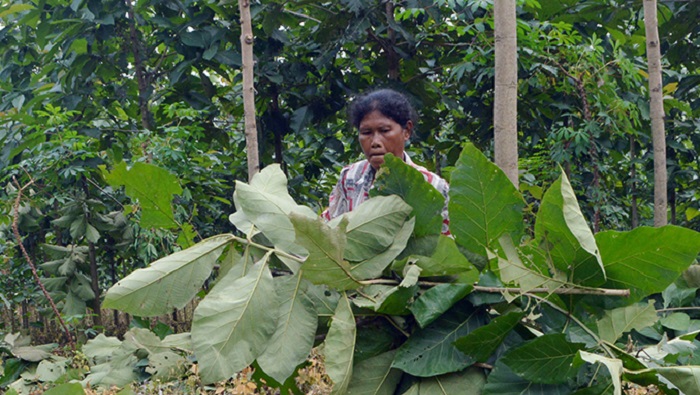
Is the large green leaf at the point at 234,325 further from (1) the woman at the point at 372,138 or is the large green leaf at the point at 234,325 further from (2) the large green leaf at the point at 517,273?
(1) the woman at the point at 372,138

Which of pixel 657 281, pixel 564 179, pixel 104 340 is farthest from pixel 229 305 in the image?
pixel 104 340

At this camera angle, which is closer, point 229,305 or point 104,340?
point 229,305

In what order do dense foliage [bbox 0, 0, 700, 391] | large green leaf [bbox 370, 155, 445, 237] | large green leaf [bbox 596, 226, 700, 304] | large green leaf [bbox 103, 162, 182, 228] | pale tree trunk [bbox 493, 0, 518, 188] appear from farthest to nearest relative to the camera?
dense foliage [bbox 0, 0, 700, 391] < pale tree trunk [bbox 493, 0, 518, 188] < large green leaf [bbox 103, 162, 182, 228] < large green leaf [bbox 370, 155, 445, 237] < large green leaf [bbox 596, 226, 700, 304]

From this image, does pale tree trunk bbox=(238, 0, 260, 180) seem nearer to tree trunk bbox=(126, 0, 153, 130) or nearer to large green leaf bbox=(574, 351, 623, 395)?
tree trunk bbox=(126, 0, 153, 130)

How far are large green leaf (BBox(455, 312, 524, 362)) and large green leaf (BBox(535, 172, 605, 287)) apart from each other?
12cm

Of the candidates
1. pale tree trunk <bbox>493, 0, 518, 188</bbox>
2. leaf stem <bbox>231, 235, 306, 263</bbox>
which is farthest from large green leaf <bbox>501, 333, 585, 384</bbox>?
pale tree trunk <bbox>493, 0, 518, 188</bbox>

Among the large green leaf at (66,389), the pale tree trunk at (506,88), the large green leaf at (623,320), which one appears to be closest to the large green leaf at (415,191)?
the large green leaf at (623,320)

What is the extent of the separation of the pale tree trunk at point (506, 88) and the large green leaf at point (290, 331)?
1.40 metres

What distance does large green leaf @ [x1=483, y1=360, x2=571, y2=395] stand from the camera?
3.89 ft

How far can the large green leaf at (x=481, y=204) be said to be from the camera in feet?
4.00

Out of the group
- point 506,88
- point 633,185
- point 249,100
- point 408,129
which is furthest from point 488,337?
point 633,185

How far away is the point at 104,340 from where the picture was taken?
80.3 inches

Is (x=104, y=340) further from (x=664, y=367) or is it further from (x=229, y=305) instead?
(x=664, y=367)

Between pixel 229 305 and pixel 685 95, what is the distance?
4.20m
